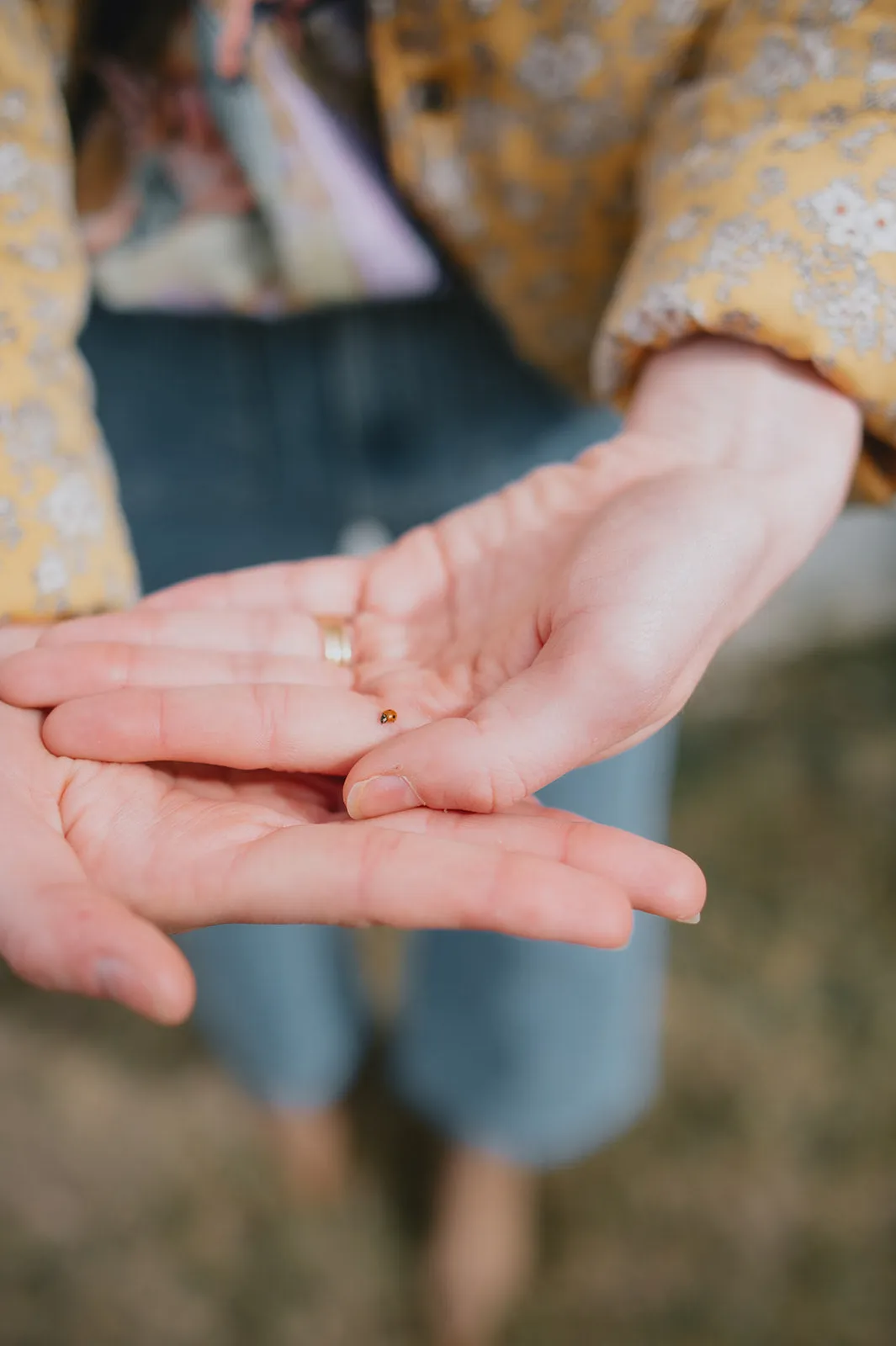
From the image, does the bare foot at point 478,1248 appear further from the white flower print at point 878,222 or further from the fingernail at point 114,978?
the white flower print at point 878,222

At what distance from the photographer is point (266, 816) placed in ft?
1.83

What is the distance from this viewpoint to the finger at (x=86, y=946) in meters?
0.43

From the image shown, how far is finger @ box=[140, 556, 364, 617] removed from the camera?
0.67m

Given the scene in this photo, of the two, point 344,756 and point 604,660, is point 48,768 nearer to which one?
point 344,756

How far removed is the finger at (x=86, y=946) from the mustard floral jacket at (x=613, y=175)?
225 millimetres

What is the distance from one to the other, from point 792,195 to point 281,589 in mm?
410

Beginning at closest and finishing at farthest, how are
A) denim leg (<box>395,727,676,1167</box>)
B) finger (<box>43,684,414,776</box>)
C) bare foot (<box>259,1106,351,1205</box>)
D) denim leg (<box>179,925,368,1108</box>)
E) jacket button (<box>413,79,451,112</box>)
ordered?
finger (<box>43,684,414,776</box>) → jacket button (<box>413,79,451,112</box>) → denim leg (<box>395,727,676,1167</box>) → denim leg (<box>179,925,368,1108</box>) → bare foot (<box>259,1106,351,1205</box>)

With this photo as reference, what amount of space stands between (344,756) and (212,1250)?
3.42 ft

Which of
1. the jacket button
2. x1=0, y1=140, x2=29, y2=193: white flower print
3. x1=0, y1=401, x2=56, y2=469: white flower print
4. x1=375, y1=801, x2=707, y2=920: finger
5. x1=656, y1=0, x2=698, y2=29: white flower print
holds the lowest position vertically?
x1=375, y1=801, x2=707, y2=920: finger

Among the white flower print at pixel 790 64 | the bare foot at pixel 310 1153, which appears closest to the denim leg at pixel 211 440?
the white flower print at pixel 790 64

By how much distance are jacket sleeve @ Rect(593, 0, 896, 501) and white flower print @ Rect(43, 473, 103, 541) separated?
383mm

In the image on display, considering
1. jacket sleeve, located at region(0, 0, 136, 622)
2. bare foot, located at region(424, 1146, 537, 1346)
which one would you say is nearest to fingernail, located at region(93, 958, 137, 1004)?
jacket sleeve, located at region(0, 0, 136, 622)

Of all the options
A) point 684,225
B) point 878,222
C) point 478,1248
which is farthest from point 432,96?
point 478,1248

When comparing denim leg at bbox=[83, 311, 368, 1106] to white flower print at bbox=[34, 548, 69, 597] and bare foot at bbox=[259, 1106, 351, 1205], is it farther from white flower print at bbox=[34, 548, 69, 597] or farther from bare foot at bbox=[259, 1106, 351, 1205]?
bare foot at bbox=[259, 1106, 351, 1205]
